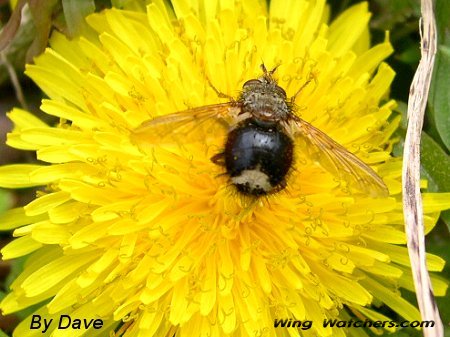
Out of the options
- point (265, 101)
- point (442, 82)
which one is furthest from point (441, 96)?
point (265, 101)

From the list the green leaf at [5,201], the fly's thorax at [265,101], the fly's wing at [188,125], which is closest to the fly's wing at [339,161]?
the fly's thorax at [265,101]

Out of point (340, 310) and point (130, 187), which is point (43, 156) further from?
point (340, 310)

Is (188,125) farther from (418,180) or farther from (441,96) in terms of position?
(441,96)

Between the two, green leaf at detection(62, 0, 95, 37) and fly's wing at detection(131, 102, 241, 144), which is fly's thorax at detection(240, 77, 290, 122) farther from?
green leaf at detection(62, 0, 95, 37)

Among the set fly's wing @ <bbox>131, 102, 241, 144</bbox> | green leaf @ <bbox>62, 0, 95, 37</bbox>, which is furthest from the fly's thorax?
green leaf @ <bbox>62, 0, 95, 37</bbox>

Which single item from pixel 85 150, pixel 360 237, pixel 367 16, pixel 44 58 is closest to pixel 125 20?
pixel 44 58

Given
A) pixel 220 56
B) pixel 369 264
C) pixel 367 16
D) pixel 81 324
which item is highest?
pixel 367 16
